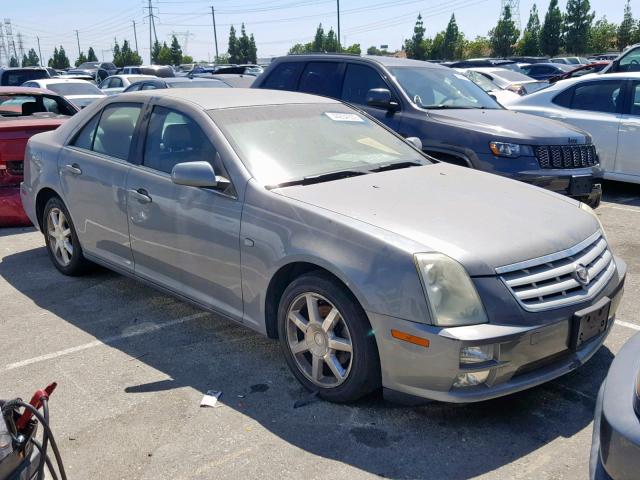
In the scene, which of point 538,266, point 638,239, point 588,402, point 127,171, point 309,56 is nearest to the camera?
point 538,266

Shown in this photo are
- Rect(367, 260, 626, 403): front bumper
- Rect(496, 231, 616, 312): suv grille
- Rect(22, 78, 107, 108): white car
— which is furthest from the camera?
Rect(22, 78, 107, 108): white car

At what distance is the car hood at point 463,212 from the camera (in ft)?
10.8

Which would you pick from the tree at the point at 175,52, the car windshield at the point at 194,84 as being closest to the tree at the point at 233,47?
the tree at the point at 175,52

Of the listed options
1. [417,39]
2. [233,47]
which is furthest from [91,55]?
[417,39]

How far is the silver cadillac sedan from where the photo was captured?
10.4 ft

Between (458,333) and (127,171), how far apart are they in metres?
2.78

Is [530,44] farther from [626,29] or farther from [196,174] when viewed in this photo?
[196,174]

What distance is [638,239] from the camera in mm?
6688

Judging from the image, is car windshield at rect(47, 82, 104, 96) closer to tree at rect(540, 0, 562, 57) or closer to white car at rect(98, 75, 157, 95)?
white car at rect(98, 75, 157, 95)

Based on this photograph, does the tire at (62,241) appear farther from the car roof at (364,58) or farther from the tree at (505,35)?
the tree at (505,35)

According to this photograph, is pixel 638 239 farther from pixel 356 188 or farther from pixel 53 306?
pixel 53 306

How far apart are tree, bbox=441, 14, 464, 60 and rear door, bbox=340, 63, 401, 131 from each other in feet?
190

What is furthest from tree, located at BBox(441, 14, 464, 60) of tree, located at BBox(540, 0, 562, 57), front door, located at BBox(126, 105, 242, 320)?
front door, located at BBox(126, 105, 242, 320)

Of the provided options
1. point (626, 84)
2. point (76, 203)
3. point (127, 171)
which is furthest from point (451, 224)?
point (626, 84)
